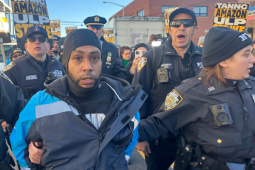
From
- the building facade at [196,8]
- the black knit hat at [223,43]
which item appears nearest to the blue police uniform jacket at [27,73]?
the black knit hat at [223,43]

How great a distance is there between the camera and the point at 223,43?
5.97 feet

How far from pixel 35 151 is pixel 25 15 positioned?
387cm

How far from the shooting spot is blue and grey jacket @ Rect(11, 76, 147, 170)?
4.79ft

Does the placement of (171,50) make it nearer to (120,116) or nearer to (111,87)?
(111,87)

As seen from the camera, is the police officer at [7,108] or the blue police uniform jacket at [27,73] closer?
the police officer at [7,108]

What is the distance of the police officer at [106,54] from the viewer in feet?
14.7

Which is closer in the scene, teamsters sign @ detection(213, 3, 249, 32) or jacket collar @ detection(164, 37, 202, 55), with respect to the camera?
jacket collar @ detection(164, 37, 202, 55)

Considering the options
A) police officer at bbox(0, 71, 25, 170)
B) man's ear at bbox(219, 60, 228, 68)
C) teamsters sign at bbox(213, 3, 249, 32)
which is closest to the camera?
man's ear at bbox(219, 60, 228, 68)

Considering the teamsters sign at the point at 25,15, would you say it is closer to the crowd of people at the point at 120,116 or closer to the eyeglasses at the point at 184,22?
the crowd of people at the point at 120,116

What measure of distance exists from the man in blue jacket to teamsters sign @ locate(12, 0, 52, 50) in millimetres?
3219

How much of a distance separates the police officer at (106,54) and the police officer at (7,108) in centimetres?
233

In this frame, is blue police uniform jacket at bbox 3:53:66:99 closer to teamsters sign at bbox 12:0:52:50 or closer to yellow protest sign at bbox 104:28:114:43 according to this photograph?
teamsters sign at bbox 12:0:52:50

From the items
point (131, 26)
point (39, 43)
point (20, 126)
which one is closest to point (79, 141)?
point (20, 126)

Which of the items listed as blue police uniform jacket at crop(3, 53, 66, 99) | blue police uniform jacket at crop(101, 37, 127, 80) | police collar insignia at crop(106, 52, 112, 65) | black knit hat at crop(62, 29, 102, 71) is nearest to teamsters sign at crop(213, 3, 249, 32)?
blue police uniform jacket at crop(101, 37, 127, 80)
